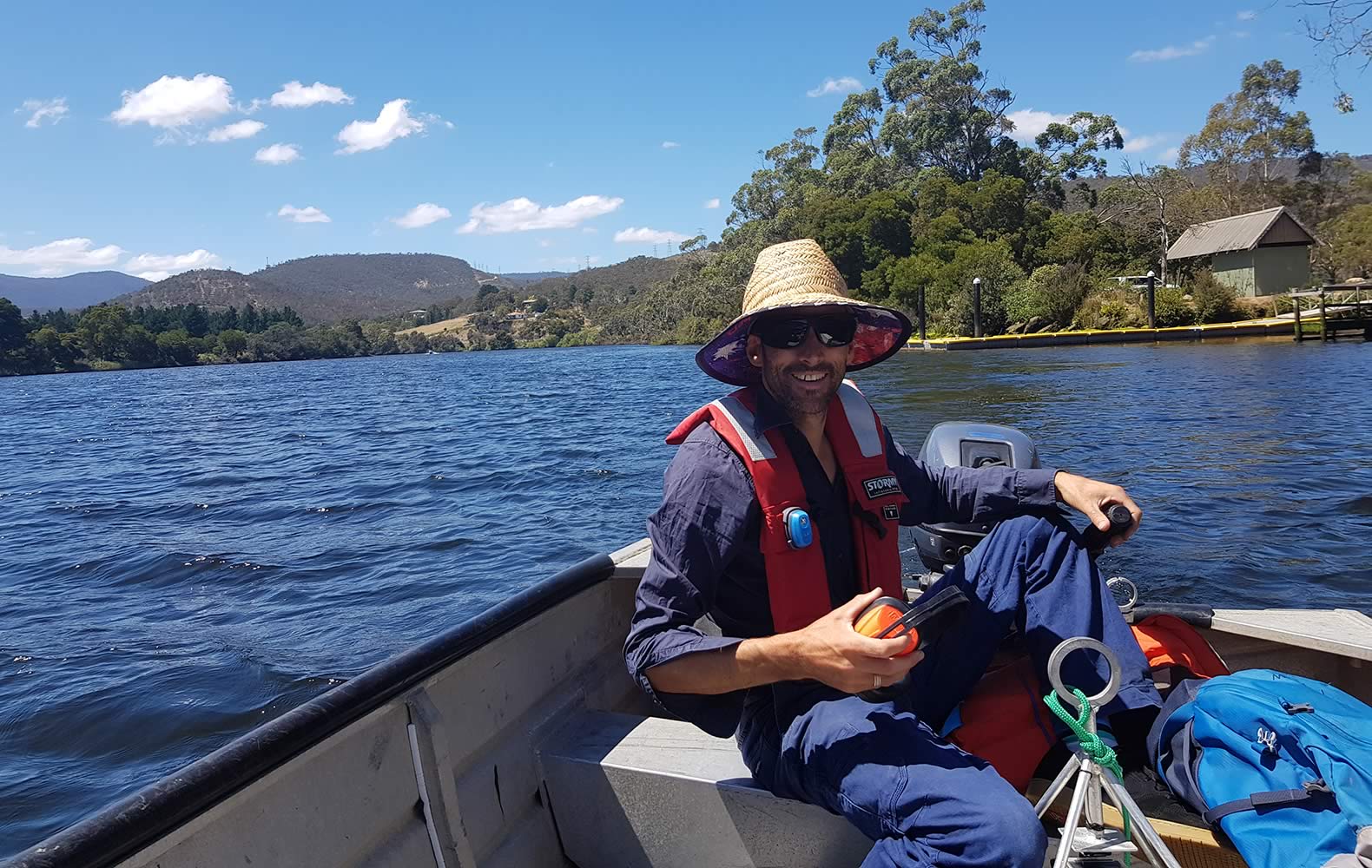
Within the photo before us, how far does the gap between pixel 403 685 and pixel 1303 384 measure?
20.9 m

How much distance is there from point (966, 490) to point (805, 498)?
Result: 68 centimetres

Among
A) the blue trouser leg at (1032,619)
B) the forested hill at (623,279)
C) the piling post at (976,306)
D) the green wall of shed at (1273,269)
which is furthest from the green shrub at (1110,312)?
the forested hill at (623,279)

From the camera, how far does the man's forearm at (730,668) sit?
166cm

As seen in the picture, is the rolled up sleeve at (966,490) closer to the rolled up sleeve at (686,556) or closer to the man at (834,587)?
the man at (834,587)

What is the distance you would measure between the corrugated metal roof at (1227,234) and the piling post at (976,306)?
387 inches

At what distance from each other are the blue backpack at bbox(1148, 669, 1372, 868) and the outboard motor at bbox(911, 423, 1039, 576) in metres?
1.51

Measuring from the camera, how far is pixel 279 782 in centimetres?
166

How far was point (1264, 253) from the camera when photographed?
37625 millimetres

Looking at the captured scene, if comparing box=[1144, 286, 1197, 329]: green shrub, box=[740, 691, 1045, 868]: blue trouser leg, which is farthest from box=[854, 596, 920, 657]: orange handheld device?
box=[1144, 286, 1197, 329]: green shrub

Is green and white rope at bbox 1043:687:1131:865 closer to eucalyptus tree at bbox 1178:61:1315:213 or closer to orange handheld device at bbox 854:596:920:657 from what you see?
orange handheld device at bbox 854:596:920:657

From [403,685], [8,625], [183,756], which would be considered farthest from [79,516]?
[403,685]

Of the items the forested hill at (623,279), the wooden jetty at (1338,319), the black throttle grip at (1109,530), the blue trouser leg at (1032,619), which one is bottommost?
the wooden jetty at (1338,319)

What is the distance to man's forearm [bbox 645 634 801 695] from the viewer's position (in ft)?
5.46

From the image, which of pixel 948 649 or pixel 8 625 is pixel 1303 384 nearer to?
pixel 948 649
